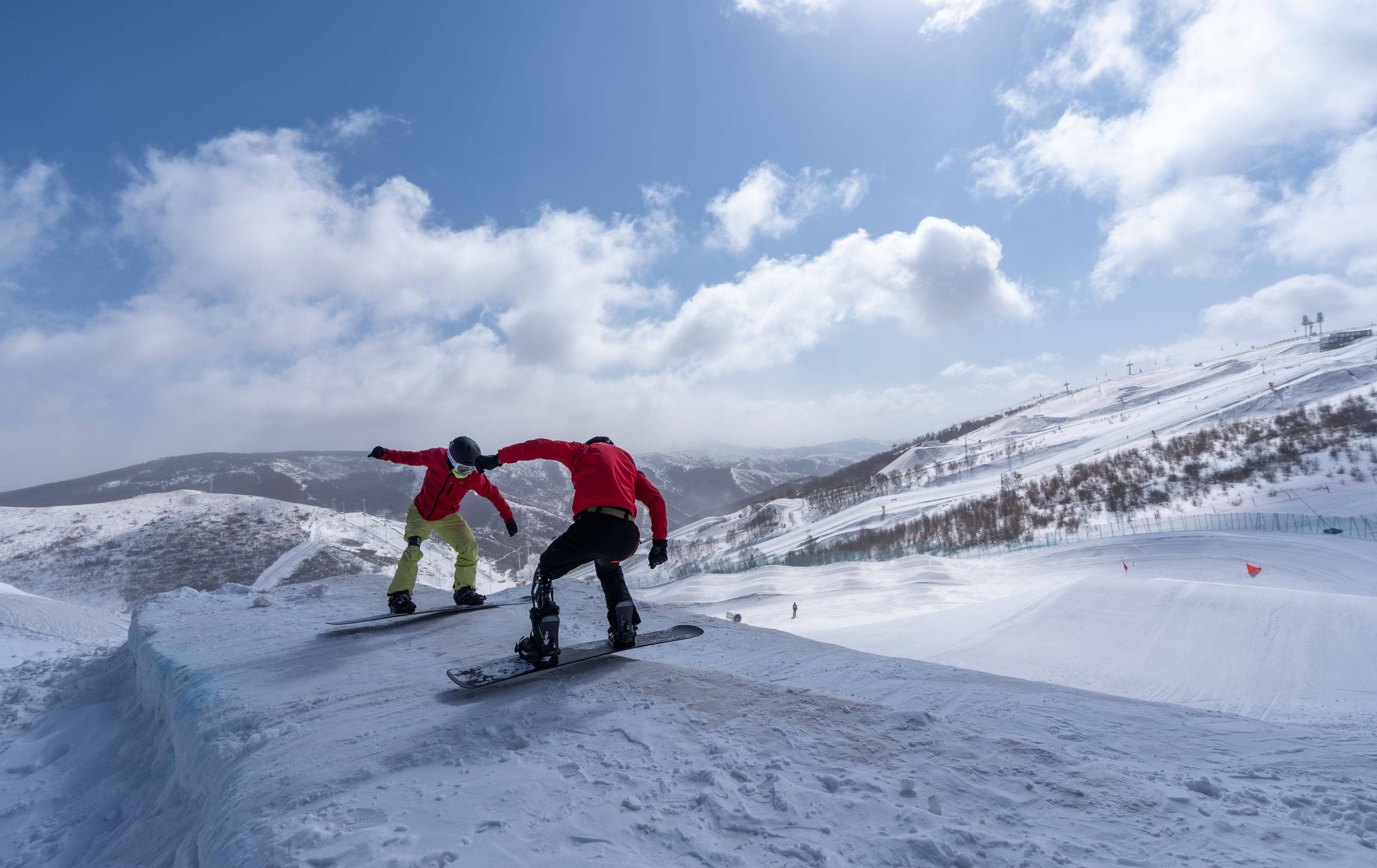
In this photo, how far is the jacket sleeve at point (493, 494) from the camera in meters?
7.00

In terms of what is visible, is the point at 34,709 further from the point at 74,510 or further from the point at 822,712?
the point at 74,510

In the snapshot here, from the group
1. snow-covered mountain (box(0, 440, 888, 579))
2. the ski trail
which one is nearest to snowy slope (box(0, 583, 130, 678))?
the ski trail

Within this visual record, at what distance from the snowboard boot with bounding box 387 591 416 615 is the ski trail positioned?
5026 centimetres

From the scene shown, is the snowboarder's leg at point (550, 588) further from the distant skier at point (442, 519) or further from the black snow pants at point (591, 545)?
the distant skier at point (442, 519)

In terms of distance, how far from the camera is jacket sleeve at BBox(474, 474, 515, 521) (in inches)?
276

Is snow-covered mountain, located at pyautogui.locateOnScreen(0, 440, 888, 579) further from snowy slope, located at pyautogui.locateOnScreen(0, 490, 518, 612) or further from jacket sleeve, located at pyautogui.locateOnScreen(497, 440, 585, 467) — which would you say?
jacket sleeve, located at pyautogui.locateOnScreen(497, 440, 585, 467)

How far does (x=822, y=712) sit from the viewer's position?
3113mm

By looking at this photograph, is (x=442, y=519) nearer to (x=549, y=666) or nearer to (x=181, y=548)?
(x=549, y=666)

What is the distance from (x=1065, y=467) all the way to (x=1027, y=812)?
64.6 m

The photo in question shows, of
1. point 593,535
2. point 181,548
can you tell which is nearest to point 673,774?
point 593,535

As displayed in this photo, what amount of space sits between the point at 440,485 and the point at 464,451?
41.0 inches

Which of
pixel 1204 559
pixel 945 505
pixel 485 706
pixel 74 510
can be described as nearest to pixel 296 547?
pixel 74 510

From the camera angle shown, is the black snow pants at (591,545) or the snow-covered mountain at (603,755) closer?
the snow-covered mountain at (603,755)

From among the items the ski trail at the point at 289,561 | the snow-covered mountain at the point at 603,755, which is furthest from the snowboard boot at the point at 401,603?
the ski trail at the point at 289,561
